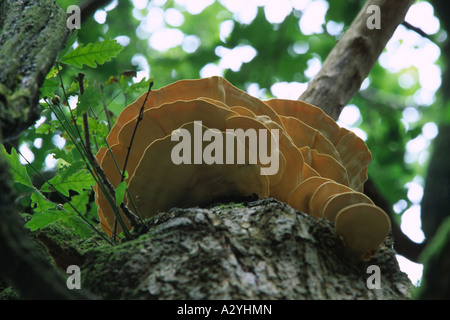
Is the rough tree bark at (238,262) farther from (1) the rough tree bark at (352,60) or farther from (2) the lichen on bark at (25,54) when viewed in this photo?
(1) the rough tree bark at (352,60)

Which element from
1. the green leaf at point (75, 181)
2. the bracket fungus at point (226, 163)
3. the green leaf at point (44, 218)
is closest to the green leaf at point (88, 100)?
the bracket fungus at point (226, 163)

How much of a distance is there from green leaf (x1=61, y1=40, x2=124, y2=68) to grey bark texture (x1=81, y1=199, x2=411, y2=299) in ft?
3.16

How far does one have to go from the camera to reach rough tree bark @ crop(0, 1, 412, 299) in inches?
61.6

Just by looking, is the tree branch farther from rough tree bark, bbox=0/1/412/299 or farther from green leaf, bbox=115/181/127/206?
green leaf, bbox=115/181/127/206

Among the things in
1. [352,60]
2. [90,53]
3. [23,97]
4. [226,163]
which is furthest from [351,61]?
[23,97]

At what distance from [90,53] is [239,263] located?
1.38m

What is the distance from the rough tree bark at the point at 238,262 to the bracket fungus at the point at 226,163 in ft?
0.42

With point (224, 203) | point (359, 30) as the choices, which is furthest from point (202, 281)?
point (359, 30)

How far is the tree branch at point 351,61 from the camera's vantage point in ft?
11.2

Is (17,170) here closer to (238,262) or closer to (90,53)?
(90,53)

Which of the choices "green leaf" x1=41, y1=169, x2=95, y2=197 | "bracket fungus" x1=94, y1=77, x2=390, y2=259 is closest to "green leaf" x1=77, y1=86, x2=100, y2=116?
"bracket fungus" x1=94, y1=77, x2=390, y2=259

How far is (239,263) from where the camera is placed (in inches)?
64.5

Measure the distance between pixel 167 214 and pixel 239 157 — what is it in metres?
0.43
